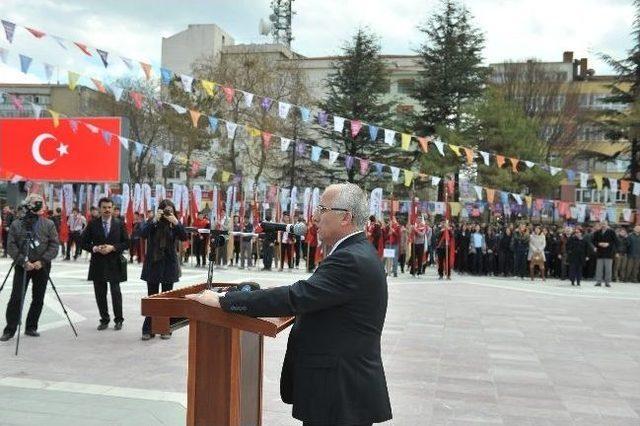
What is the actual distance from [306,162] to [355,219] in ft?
140

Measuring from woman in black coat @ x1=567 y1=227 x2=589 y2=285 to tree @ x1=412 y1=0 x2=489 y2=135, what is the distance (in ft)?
66.9

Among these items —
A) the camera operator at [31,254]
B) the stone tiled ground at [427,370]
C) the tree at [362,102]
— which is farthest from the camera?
the tree at [362,102]

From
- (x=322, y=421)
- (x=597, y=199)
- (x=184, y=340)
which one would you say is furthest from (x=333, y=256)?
(x=597, y=199)

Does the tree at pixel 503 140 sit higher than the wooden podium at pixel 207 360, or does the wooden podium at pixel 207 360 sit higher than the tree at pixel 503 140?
the tree at pixel 503 140

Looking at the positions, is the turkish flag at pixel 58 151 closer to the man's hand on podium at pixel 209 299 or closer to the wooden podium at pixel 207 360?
the wooden podium at pixel 207 360

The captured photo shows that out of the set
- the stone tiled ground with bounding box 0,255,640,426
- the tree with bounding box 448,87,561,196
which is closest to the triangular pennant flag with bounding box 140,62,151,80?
the stone tiled ground with bounding box 0,255,640,426

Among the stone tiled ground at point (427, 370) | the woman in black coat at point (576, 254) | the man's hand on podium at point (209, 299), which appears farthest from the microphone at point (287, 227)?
the woman in black coat at point (576, 254)

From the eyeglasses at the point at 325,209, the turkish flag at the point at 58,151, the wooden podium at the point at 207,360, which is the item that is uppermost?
the turkish flag at the point at 58,151

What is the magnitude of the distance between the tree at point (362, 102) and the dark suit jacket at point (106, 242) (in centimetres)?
3341

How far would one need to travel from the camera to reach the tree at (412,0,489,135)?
129 feet

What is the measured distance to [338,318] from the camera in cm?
283

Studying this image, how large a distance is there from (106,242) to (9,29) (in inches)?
206

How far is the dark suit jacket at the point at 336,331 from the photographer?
2.76m

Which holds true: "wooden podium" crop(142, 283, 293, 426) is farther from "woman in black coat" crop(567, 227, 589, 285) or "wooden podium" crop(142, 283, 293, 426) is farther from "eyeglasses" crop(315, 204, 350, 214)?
"woman in black coat" crop(567, 227, 589, 285)
